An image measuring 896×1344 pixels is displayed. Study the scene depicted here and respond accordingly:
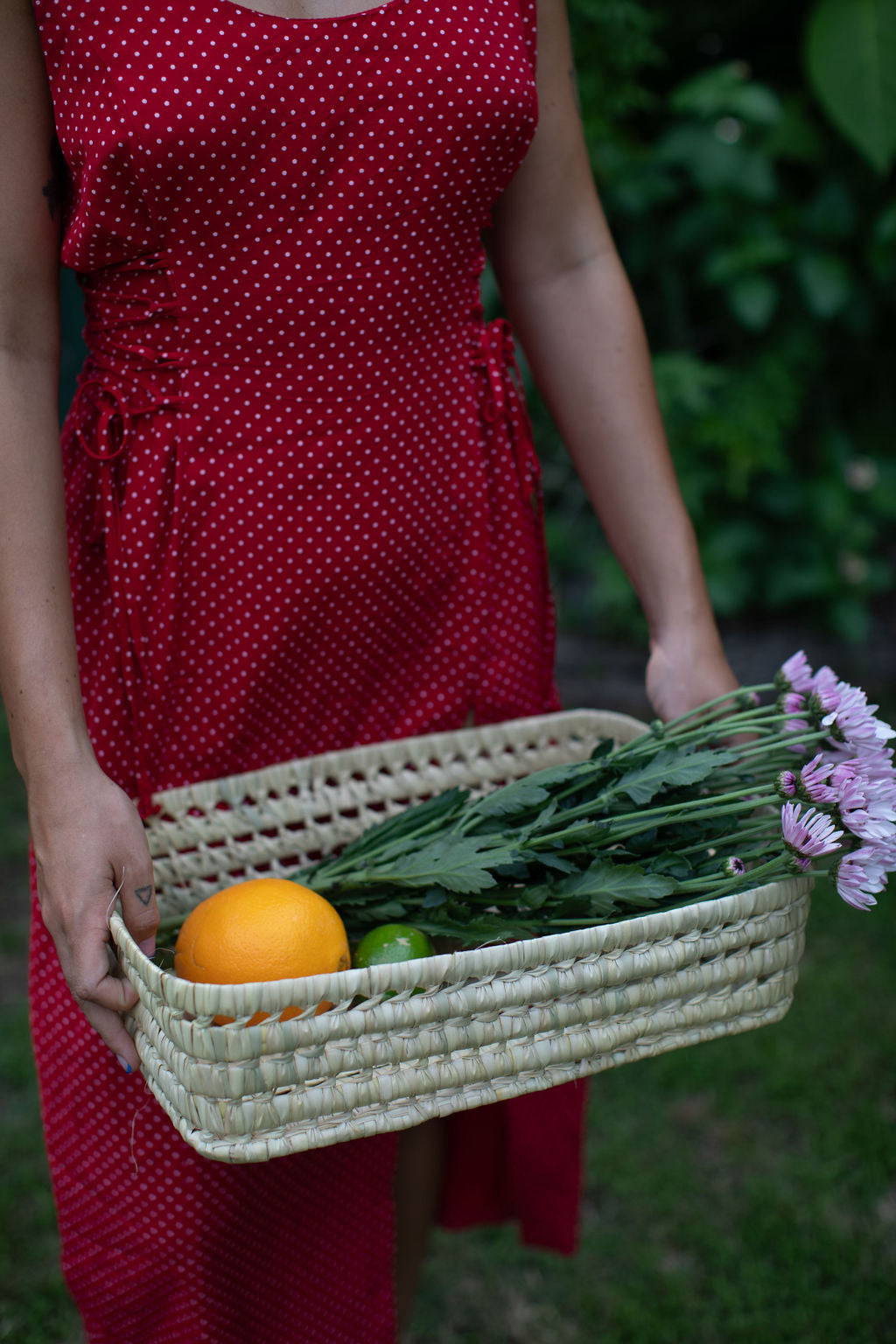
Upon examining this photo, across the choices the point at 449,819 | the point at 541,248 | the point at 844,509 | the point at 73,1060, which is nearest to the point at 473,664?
the point at 449,819

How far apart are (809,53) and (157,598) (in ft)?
10.3

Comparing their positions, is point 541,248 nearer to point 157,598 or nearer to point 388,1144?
point 157,598

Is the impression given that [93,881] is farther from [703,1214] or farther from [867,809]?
[703,1214]

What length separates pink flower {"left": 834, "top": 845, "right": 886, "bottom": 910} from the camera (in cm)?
106

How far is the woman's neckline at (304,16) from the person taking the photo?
1.06 meters

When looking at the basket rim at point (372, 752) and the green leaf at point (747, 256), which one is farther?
the green leaf at point (747, 256)

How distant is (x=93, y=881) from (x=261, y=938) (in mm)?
156

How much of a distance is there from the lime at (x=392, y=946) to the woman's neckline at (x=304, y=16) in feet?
2.86

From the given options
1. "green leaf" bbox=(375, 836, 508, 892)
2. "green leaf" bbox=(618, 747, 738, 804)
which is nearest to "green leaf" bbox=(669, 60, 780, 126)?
"green leaf" bbox=(618, 747, 738, 804)

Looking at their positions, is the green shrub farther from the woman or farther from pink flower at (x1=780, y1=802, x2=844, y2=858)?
pink flower at (x1=780, y1=802, x2=844, y2=858)

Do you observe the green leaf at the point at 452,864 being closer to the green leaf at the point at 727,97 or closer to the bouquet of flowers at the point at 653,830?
the bouquet of flowers at the point at 653,830

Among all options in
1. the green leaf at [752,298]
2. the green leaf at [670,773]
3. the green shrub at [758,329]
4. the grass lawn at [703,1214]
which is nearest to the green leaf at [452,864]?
the green leaf at [670,773]

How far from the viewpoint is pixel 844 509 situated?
12.8 ft

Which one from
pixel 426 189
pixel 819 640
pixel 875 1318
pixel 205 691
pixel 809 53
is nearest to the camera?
pixel 426 189
